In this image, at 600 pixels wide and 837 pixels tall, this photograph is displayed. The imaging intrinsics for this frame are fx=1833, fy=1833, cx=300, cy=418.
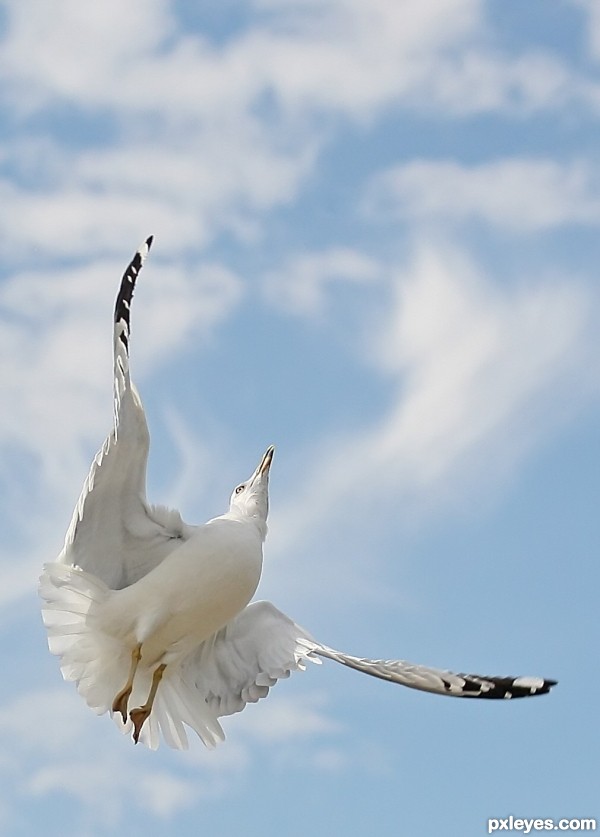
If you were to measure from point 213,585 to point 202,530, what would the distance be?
19.7 inches

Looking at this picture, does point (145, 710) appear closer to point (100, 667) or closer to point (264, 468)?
point (100, 667)

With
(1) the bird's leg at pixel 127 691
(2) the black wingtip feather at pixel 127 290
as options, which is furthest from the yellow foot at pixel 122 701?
(2) the black wingtip feather at pixel 127 290

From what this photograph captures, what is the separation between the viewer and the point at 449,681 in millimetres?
12469

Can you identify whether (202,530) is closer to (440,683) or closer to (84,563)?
(84,563)

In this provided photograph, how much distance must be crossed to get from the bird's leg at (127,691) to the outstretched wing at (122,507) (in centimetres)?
49

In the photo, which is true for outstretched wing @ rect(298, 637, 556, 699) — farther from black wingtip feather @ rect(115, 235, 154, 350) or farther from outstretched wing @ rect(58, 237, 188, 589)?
black wingtip feather @ rect(115, 235, 154, 350)

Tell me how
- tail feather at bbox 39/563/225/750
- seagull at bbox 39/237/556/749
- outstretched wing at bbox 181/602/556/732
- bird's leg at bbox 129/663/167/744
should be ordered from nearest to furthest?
seagull at bbox 39/237/556/749, tail feather at bbox 39/563/225/750, bird's leg at bbox 129/663/167/744, outstretched wing at bbox 181/602/556/732

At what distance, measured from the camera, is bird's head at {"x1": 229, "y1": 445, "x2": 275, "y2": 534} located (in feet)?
43.9

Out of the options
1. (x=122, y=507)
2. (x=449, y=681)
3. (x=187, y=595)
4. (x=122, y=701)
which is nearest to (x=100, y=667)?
(x=122, y=701)

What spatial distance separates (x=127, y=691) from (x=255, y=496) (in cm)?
193

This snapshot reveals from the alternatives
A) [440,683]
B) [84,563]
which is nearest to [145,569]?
[84,563]

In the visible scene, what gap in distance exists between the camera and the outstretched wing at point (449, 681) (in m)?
12.4

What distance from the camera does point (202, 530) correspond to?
12.6 m

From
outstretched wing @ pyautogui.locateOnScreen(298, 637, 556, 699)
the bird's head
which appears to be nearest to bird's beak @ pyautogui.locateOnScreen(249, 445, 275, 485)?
the bird's head
